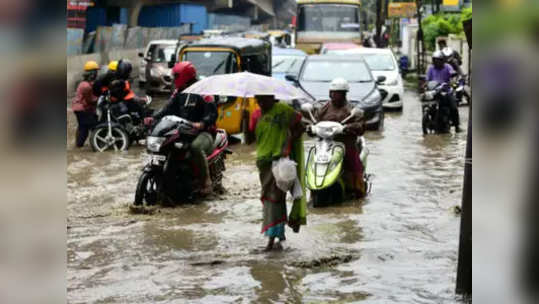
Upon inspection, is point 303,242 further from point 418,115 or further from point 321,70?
point 418,115

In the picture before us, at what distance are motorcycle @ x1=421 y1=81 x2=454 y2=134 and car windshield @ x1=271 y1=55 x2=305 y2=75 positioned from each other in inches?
259

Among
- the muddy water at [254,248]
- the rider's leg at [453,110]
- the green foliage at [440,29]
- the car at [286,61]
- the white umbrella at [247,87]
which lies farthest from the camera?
the green foliage at [440,29]

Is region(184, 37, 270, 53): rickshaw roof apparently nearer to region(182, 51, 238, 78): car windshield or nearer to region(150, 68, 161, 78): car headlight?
region(182, 51, 238, 78): car windshield

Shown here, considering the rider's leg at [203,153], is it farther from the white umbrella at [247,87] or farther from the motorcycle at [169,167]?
the white umbrella at [247,87]

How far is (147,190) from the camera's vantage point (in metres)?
9.66

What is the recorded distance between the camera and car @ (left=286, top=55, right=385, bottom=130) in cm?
1689

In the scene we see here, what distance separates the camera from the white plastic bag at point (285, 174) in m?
7.17

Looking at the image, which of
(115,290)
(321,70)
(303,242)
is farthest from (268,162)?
(321,70)

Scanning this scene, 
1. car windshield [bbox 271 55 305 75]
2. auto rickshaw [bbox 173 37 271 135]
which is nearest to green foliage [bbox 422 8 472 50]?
car windshield [bbox 271 55 305 75]

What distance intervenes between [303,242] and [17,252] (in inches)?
249

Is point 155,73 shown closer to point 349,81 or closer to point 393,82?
point 393,82

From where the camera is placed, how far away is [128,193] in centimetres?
1091

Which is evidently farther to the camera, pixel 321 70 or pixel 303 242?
pixel 321 70

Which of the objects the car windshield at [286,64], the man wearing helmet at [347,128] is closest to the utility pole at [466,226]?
the man wearing helmet at [347,128]
